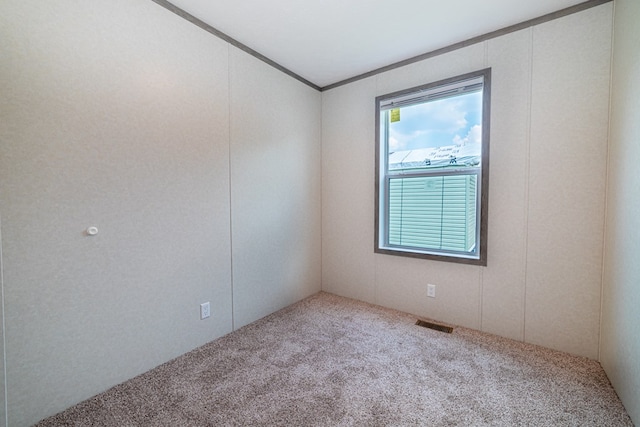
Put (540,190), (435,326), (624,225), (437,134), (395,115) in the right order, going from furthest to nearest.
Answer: (395,115)
(437,134)
(435,326)
(540,190)
(624,225)

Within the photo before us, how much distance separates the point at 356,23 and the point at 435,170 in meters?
1.43

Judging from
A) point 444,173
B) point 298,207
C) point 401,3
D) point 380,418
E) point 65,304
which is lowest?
point 380,418

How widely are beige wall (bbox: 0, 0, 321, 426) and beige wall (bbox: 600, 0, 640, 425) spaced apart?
2.49 metres

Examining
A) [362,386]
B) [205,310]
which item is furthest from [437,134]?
[205,310]

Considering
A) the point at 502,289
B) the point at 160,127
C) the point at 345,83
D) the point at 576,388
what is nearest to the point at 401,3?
the point at 345,83

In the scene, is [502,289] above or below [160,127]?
below

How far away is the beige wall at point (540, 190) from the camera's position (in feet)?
5.89

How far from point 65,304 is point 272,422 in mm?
1270

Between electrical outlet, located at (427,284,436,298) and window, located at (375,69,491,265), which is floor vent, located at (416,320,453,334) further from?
window, located at (375,69,491,265)

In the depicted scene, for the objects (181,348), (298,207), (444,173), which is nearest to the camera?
(181,348)

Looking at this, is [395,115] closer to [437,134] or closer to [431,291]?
[437,134]

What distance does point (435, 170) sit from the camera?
249 centimetres

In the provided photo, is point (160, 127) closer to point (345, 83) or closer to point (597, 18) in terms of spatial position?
point (345, 83)

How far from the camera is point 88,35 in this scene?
144cm
